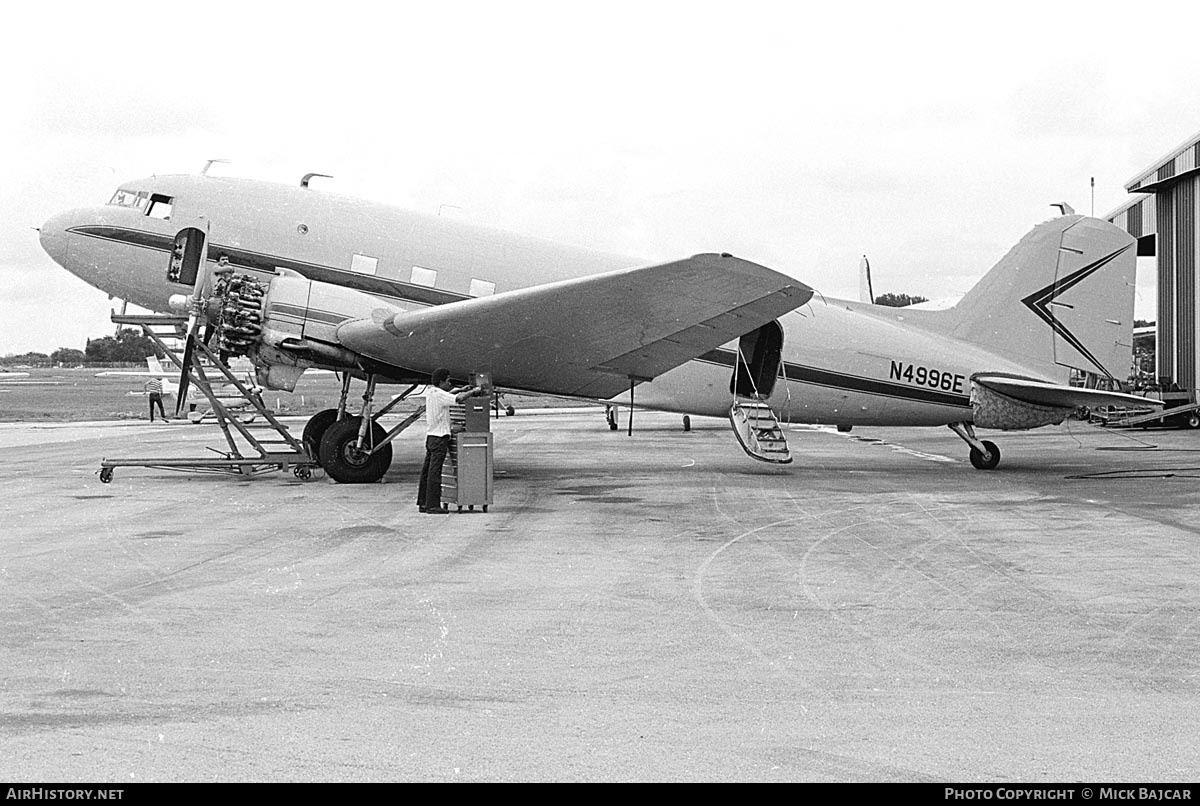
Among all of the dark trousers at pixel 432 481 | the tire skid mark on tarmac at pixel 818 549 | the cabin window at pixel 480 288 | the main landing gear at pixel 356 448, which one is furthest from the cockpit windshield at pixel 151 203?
the tire skid mark on tarmac at pixel 818 549

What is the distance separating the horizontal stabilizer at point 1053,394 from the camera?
1627 cm

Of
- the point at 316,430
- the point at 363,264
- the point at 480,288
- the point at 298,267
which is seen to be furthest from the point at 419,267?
the point at 316,430

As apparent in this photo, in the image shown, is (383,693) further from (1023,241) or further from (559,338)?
(1023,241)

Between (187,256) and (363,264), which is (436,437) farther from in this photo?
(187,256)

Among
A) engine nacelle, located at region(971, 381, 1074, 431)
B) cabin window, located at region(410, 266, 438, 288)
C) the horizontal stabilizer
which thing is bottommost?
engine nacelle, located at region(971, 381, 1074, 431)

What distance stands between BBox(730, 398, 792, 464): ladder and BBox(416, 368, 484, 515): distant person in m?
4.43

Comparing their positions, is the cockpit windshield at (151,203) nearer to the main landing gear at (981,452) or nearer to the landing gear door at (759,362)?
the landing gear door at (759,362)

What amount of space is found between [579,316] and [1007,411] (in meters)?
7.98

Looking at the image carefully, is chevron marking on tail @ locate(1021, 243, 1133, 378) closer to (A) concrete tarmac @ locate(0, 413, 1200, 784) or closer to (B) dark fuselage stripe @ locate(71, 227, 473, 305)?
(A) concrete tarmac @ locate(0, 413, 1200, 784)

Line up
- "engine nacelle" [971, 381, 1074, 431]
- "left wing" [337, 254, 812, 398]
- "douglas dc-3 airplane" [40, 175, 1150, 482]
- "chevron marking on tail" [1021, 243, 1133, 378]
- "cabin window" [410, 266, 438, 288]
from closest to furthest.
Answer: "left wing" [337, 254, 812, 398]
"douglas dc-3 airplane" [40, 175, 1150, 482]
"cabin window" [410, 266, 438, 288]
"engine nacelle" [971, 381, 1074, 431]
"chevron marking on tail" [1021, 243, 1133, 378]

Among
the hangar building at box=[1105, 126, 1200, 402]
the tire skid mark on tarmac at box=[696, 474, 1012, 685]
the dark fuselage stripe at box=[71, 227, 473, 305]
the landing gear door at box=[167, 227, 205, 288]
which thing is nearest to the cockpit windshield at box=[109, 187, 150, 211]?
the dark fuselage stripe at box=[71, 227, 473, 305]

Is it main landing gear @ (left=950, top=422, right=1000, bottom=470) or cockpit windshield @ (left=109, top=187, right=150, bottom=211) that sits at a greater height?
cockpit windshield @ (left=109, top=187, right=150, bottom=211)

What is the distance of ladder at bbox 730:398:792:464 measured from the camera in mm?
15972
